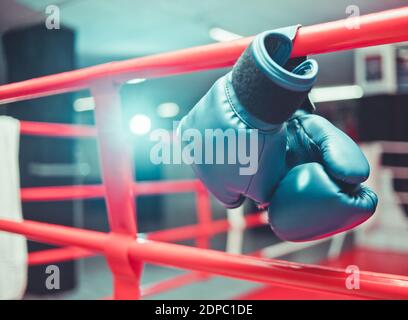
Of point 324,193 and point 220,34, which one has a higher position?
point 220,34

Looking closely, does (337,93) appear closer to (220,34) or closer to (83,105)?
(220,34)

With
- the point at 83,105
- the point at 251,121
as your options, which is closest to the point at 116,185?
the point at 251,121

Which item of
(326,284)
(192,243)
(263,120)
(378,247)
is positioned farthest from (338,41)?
(378,247)

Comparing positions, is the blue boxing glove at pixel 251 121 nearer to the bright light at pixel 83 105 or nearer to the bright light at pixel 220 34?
the bright light at pixel 220 34

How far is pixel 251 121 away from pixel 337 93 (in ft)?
26.1

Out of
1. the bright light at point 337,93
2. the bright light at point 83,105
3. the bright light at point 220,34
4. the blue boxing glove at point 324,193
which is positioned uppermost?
the bright light at point 83,105

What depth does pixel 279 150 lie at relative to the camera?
0.51 meters

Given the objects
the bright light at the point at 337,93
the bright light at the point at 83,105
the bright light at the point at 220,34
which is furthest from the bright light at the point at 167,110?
the bright light at the point at 220,34

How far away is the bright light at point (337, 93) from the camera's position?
7.36m

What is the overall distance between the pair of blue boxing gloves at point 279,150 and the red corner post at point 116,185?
0.64 feet

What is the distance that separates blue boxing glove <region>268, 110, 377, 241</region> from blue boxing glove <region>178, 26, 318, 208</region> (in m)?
0.03

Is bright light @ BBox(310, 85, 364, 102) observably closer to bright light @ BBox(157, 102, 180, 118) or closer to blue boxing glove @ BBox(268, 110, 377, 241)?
bright light @ BBox(157, 102, 180, 118)
